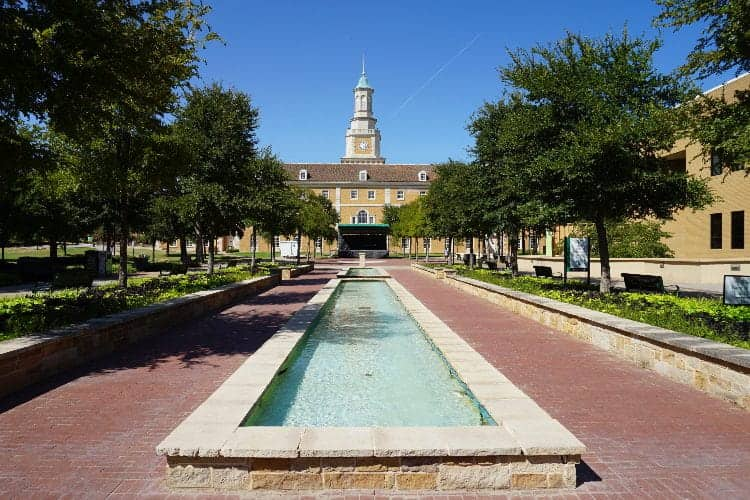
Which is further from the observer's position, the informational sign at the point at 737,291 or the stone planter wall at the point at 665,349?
the informational sign at the point at 737,291

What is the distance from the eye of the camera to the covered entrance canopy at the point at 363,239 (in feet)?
218

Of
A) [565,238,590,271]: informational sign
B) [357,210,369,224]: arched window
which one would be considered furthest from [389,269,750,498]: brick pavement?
[357,210,369,224]: arched window

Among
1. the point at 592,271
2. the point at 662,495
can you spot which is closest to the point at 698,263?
the point at 592,271

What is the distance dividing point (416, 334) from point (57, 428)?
6.84 m

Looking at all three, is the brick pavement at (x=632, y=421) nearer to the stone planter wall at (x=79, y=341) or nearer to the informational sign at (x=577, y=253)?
the stone planter wall at (x=79, y=341)

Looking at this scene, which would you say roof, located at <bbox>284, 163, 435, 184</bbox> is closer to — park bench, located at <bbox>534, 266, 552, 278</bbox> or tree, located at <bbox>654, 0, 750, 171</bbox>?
park bench, located at <bbox>534, 266, 552, 278</bbox>

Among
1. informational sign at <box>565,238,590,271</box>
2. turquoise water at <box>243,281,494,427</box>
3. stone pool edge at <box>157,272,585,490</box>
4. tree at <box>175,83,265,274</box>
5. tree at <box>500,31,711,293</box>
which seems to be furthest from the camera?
tree at <box>175,83,265,274</box>

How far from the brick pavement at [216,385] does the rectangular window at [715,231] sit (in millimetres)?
24999

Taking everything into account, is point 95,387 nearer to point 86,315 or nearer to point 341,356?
point 86,315

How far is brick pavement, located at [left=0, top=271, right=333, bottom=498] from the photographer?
3916 mm

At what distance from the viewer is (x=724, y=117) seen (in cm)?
1031

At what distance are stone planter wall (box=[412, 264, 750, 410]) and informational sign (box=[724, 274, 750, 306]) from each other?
7.96 ft

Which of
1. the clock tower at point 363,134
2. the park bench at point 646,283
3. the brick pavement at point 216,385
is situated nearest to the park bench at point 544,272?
the park bench at point 646,283

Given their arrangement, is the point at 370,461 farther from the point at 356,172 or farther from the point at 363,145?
the point at 363,145
